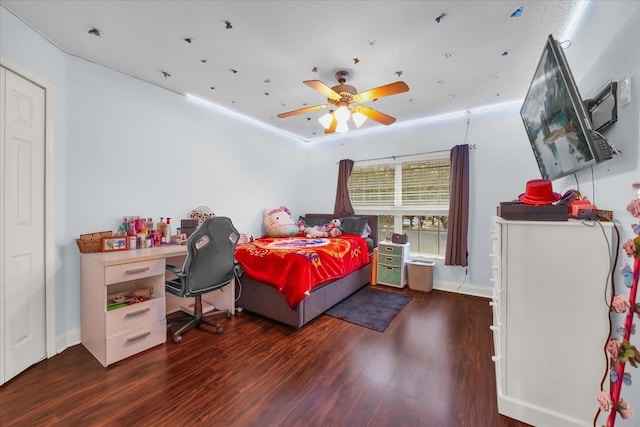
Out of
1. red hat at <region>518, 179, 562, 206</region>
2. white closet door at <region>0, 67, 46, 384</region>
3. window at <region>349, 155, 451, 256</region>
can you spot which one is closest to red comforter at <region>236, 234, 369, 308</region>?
window at <region>349, 155, 451, 256</region>

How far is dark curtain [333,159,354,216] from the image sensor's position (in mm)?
4484

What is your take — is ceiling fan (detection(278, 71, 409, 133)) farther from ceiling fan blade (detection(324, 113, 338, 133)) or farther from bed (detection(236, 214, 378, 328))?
bed (detection(236, 214, 378, 328))

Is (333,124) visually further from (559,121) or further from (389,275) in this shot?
(389,275)

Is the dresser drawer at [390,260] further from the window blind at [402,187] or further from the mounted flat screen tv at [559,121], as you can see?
the mounted flat screen tv at [559,121]

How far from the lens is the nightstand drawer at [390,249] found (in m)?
3.74

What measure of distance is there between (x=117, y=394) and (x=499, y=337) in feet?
7.99

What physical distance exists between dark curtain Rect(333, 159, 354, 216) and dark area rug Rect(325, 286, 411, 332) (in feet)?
4.83

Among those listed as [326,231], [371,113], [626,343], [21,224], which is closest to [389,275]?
[326,231]

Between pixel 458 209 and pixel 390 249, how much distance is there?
110 cm

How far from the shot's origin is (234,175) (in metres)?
3.69

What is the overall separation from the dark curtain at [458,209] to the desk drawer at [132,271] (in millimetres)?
3510

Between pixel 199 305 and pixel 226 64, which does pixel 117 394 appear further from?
pixel 226 64

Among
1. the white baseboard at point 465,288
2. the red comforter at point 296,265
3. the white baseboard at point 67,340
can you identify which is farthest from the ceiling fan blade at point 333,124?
the white baseboard at point 67,340

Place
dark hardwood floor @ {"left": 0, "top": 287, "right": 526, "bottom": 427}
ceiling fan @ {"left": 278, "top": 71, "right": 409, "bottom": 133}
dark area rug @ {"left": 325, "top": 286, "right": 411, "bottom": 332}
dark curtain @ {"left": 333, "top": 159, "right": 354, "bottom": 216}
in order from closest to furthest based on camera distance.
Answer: dark hardwood floor @ {"left": 0, "top": 287, "right": 526, "bottom": 427}
ceiling fan @ {"left": 278, "top": 71, "right": 409, "bottom": 133}
dark area rug @ {"left": 325, "top": 286, "right": 411, "bottom": 332}
dark curtain @ {"left": 333, "top": 159, "right": 354, "bottom": 216}
